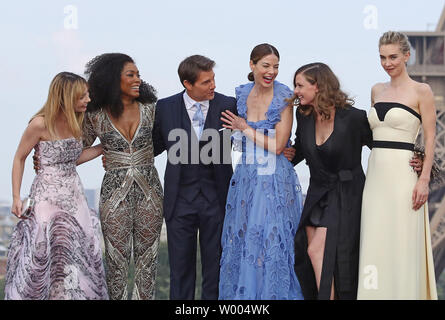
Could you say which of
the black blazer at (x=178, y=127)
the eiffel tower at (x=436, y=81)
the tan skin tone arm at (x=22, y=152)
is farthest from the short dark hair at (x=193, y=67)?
the eiffel tower at (x=436, y=81)

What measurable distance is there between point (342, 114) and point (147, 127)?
182 cm

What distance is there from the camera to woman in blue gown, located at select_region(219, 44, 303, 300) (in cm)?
722

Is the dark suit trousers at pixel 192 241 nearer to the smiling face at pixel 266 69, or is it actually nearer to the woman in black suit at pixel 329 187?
the woman in black suit at pixel 329 187

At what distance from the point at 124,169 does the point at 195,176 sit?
675 millimetres

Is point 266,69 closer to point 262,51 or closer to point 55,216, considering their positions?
point 262,51

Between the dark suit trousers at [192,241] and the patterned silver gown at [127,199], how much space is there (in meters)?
0.25

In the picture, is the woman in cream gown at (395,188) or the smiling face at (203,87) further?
the smiling face at (203,87)

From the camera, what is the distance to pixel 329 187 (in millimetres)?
7219

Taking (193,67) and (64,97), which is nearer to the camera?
(64,97)

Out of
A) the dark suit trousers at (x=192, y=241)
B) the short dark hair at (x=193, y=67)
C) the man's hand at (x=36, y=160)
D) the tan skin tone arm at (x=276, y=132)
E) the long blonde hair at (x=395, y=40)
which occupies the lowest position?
the dark suit trousers at (x=192, y=241)

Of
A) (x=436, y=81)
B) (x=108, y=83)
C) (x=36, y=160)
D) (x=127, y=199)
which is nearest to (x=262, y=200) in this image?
(x=127, y=199)

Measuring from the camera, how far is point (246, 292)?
7215mm

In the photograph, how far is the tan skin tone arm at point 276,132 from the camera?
7277mm

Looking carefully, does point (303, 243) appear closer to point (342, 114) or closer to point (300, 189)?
point (300, 189)
